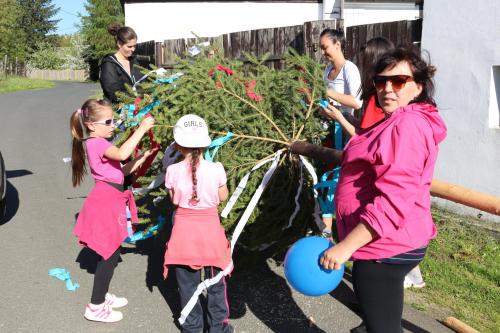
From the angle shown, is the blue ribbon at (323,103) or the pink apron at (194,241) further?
the blue ribbon at (323,103)

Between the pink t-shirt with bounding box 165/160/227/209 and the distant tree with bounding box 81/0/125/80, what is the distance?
51.8 metres

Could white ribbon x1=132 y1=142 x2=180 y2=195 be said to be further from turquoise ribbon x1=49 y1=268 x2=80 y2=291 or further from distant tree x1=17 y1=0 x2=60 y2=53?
distant tree x1=17 y1=0 x2=60 y2=53

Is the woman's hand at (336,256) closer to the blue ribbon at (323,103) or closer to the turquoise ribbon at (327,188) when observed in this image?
the turquoise ribbon at (327,188)

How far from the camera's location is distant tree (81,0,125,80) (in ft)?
177

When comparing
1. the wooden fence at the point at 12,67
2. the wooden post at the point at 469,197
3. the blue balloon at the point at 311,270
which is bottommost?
the wooden fence at the point at 12,67

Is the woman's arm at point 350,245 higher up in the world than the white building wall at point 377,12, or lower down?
lower down

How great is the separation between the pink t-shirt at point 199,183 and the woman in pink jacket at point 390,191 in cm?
106

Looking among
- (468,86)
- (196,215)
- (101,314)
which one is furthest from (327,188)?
(468,86)

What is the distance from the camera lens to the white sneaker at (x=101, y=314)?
4.08 m

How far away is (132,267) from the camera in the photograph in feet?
16.9

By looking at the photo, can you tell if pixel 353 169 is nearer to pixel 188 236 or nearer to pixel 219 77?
pixel 188 236

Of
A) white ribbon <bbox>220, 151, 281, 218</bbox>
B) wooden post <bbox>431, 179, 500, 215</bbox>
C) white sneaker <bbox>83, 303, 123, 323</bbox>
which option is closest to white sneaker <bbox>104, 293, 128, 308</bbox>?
white sneaker <bbox>83, 303, 123, 323</bbox>

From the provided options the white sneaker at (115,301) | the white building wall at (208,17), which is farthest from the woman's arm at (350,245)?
the white building wall at (208,17)

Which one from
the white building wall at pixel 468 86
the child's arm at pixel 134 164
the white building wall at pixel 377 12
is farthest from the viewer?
the white building wall at pixel 377 12
